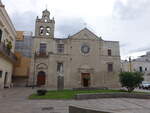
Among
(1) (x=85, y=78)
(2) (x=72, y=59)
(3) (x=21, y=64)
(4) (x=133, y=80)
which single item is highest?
(2) (x=72, y=59)

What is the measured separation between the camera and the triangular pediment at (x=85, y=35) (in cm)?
3167

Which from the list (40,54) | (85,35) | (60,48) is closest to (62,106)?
(40,54)

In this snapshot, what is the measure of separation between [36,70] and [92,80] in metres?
11.4

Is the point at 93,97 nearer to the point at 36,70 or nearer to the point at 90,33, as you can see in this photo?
the point at 36,70

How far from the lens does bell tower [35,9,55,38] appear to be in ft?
99.2

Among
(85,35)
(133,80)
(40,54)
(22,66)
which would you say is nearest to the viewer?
(133,80)

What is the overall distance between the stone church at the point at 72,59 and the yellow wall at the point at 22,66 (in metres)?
1.96

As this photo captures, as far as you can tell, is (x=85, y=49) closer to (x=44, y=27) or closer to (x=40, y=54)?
(x=40, y=54)

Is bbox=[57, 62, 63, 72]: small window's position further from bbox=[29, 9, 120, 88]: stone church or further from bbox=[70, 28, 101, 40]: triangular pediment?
bbox=[70, 28, 101, 40]: triangular pediment

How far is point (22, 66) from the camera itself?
1164 inches

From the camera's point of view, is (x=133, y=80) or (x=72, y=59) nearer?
(x=133, y=80)

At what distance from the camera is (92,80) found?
98.6 feet

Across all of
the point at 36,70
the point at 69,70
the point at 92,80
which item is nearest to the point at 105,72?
the point at 92,80

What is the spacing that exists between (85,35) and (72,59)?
6241 millimetres
